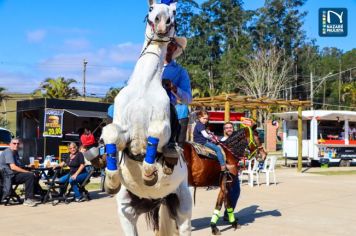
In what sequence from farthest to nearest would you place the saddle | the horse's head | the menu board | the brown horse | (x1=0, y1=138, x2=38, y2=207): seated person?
1. the menu board
2. (x1=0, y1=138, x2=38, y2=207): seated person
3. the saddle
4. the brown horse
5. the horse's head

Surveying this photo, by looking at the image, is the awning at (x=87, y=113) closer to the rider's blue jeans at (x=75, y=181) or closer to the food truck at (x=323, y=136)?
the rider's blue jeans at (x=75, y=181)

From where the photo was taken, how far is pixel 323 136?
24.6 m

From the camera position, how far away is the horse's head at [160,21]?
3906 millimetres

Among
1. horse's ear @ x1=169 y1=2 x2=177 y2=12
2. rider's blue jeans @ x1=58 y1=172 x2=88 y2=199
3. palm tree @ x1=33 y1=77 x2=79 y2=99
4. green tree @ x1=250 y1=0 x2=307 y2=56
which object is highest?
green tree @ x1=250 y1=0 x2=307 y2=56

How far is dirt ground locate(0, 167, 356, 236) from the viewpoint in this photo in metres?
8.53

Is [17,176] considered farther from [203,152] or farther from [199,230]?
[203,152]

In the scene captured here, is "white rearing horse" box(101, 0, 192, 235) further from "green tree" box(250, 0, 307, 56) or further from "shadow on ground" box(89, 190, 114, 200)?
"green tree" box(250, 0, 307, 56)

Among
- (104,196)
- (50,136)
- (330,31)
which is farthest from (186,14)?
(104,196)

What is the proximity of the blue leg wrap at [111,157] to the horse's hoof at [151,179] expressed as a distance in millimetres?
250

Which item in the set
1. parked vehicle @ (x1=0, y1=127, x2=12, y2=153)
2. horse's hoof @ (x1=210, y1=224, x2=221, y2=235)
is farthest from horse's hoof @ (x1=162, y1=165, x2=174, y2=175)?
parked vehicle @ (x1=0, y1=127, x2=12, y2=153)

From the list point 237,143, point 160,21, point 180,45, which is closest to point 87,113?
point 237,143

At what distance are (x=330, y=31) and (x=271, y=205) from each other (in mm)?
14482

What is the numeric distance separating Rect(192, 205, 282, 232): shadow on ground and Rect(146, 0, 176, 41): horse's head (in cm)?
542

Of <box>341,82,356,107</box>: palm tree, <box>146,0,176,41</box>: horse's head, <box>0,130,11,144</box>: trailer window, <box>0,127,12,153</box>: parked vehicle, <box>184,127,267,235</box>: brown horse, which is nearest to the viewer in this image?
<box>146,0,176,41</box>: horse's head
